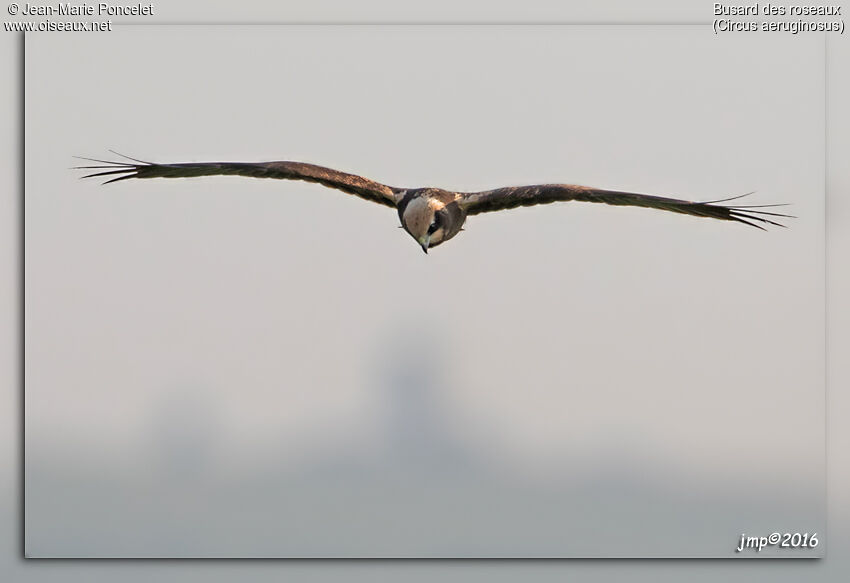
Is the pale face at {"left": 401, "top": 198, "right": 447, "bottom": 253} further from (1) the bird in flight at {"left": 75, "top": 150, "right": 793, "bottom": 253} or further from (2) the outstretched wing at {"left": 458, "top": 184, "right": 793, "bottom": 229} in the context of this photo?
Result: (2) the outstretched wing at {"left": 458, "top": 184, "right": 793, "bottom": 229}

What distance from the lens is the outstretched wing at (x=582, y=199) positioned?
14.3 feet

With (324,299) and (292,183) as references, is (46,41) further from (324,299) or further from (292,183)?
(324,299)

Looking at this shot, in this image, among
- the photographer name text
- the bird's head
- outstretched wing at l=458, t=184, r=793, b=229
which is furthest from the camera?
the photographer name text

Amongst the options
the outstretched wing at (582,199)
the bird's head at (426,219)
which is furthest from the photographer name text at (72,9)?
the outstretched wing at (582,199)

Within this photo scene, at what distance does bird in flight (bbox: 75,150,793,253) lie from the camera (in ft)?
14.5

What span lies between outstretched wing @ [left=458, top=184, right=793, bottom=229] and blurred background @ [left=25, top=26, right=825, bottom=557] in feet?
0.61

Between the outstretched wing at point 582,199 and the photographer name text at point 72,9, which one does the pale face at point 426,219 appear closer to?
the outstretched wing at point 582,199

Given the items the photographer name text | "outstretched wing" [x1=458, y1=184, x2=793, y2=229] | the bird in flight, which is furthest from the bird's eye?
the photographer name text

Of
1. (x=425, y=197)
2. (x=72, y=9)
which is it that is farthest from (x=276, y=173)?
(x=72, y=9)

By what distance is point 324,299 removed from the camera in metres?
4.72

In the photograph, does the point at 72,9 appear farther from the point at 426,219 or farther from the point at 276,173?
the point at 426,219

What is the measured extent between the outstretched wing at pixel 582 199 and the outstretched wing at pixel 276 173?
335mm

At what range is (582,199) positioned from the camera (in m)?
4.41

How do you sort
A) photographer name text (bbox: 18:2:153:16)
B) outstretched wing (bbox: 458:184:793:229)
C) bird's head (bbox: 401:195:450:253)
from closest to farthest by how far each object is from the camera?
outstretched wing (bbox: 458:184:793:229) → bird's head (bbox: 401:195:450:253) → photographer name text (bbox: 18:2:153:16)
